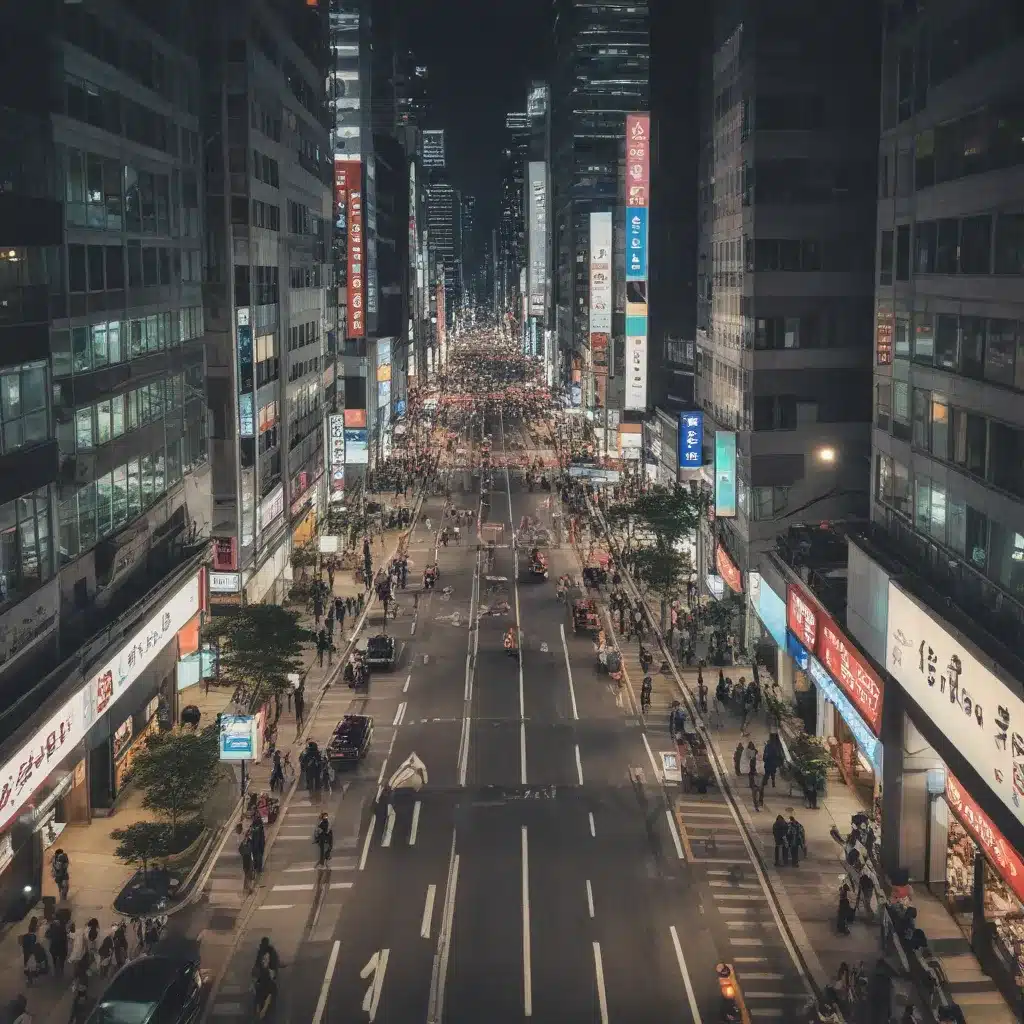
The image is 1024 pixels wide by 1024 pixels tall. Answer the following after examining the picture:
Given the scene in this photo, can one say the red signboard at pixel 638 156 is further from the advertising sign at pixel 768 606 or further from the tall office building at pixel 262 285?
the advertising sign at pixel 768 606

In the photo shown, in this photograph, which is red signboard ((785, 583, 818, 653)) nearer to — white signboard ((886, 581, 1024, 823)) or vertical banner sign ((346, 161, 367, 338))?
white signboard ((886, 581, 1024, 823))

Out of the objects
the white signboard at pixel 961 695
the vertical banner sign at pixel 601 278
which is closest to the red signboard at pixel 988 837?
the white signboard at pixel 961 695

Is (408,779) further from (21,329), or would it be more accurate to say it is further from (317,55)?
(317,55)

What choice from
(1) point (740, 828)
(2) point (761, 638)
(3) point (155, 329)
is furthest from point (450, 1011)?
(2) point (761, 638)

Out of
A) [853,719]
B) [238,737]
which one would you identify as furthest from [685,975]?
[238,737]

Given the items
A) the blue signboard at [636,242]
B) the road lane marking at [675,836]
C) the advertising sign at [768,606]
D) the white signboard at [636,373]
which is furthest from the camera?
the white signboard at [636,373]

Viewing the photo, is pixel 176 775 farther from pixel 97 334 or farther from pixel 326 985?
pixel 97 334
